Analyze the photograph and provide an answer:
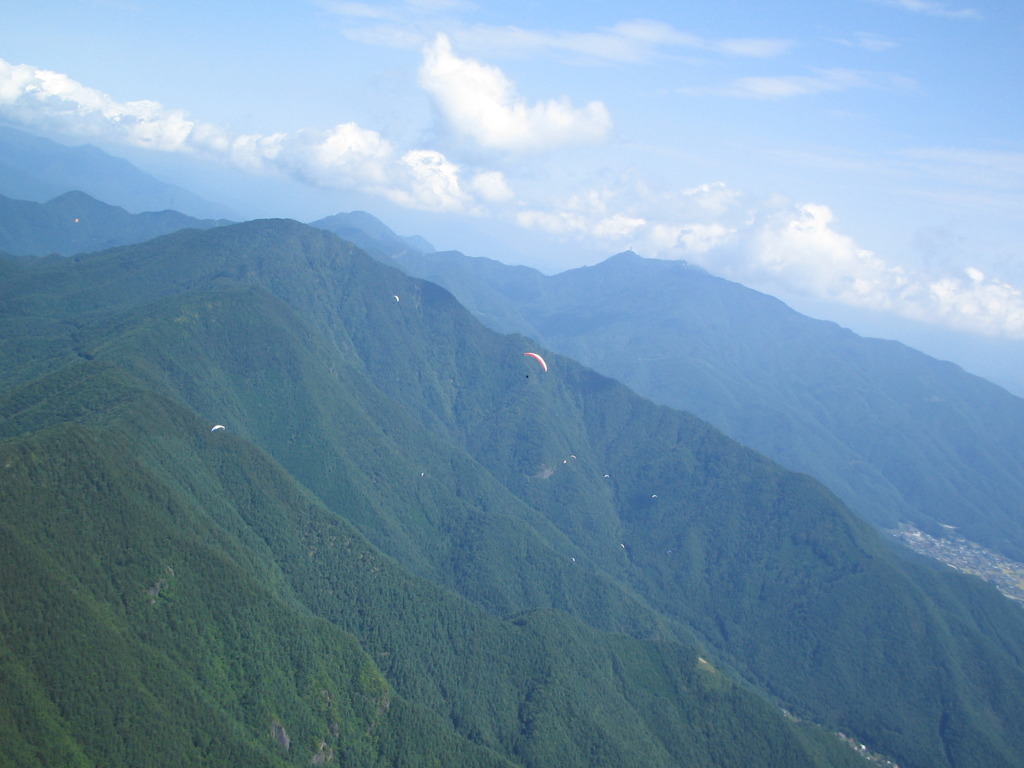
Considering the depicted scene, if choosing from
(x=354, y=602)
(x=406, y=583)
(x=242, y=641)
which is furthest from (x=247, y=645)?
(x=406, y=583)

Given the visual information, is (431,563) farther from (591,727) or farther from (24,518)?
(24,518)

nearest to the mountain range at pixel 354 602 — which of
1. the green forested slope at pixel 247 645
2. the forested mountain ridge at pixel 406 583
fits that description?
the green forested slope at pixel 247 645

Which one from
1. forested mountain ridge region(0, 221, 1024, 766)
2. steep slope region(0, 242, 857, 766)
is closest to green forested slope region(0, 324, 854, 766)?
steep slope region(0, 242, 857, 766)

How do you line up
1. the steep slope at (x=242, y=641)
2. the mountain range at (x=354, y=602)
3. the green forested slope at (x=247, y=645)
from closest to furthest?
the green forested slope at (x=247, y=645), the steep slope at (x=242, y=641), the mountain range at (x=354, y=602)

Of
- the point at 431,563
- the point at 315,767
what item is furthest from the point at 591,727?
the point at 431,563

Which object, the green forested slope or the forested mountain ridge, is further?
the forested mountain ridge

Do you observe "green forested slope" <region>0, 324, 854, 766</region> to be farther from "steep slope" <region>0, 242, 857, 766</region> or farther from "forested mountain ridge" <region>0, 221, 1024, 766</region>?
"forested mountain ridge" <region>0, 221, 1024, 766</region>

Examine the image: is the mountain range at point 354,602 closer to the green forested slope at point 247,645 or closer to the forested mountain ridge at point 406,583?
the green forested slope at point 247,645

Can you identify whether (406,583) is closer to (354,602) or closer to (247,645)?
(354,602)

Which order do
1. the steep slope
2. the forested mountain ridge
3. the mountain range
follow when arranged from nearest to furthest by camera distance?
the steep slope, the mountain range, the forested mountain ridge
